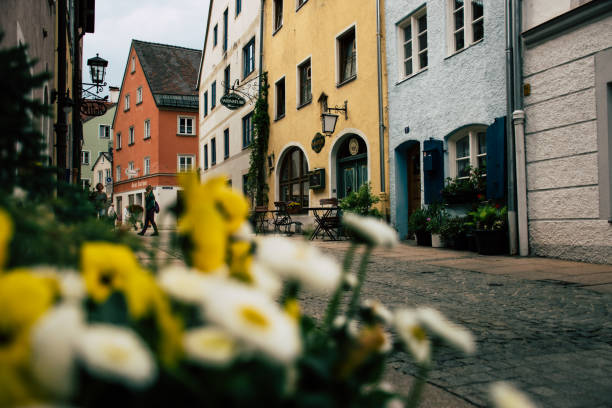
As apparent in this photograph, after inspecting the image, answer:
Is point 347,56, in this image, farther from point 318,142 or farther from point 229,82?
point 229,82

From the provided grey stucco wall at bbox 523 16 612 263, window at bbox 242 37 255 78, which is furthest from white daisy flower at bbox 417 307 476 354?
window at bbox 242 37 255 78

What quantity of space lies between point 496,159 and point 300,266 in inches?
322

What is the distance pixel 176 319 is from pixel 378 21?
39.7 feet

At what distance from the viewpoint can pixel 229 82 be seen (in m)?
22.2

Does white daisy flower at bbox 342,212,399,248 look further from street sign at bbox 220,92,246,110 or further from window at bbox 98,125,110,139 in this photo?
window at bbox 98,125,110,139

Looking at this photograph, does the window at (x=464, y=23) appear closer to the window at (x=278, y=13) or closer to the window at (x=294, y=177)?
the window at (x=294, y=177)

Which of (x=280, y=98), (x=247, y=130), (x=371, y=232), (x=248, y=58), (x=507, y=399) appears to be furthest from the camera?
(x=248, y=58)

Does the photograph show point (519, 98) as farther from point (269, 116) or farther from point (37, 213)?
point (269, 116)

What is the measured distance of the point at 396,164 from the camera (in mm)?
11039

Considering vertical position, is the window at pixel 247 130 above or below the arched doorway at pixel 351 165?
above

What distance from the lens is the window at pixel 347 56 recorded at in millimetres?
13063

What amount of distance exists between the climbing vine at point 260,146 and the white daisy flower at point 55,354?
17.4m

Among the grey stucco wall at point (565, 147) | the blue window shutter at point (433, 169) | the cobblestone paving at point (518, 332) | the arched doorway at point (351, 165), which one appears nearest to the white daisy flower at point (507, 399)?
the cobblestone paving at point (518, 332)

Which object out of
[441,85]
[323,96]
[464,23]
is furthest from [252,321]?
[323,96]
